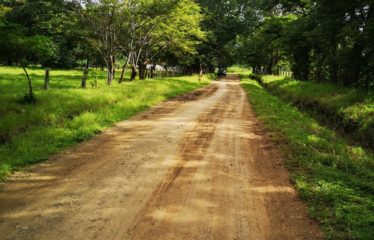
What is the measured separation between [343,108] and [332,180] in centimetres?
967

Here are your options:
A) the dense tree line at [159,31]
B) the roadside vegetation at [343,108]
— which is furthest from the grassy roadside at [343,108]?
the dense tree line at [159,31]

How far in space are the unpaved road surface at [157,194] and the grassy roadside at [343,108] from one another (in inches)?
184

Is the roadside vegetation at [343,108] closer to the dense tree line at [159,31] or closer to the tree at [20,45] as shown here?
the dense tree line at [159,31]

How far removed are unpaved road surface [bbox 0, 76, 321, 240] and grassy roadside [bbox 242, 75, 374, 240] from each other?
292 millimetres

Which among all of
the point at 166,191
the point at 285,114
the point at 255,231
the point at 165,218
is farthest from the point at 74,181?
the point at 285,114

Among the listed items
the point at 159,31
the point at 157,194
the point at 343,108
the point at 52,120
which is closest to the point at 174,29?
the point at 159,31

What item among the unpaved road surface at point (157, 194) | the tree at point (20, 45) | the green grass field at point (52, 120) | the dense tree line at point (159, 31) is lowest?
the unpaved road surface at point (157, 194)

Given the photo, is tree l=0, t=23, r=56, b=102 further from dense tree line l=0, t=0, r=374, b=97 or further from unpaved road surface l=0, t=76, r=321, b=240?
unpaved road surface l=0, t=76, r=321, b=240

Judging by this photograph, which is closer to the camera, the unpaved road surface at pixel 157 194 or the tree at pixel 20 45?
the unpaved road surface at pixel 157 194

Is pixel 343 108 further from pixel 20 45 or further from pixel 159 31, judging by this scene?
pixel 159 31

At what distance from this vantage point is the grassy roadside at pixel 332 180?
5.46 metres

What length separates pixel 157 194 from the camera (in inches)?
252

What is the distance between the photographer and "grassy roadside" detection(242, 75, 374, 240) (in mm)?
5461

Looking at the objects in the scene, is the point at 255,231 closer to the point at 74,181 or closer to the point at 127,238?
the point at 127,238
